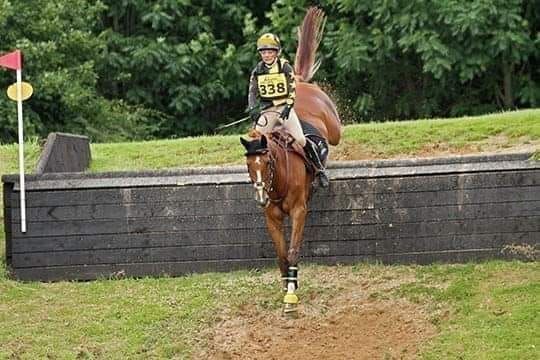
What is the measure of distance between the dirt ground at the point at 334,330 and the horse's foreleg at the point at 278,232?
16.8 inches

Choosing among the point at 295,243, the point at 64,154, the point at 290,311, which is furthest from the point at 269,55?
the point at 64,154

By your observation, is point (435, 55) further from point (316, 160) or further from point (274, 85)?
point (274, 85)

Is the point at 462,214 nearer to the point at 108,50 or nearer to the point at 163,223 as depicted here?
the point at 163,223

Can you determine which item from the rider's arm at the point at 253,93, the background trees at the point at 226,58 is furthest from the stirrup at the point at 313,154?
the background trees at the point at 226,58

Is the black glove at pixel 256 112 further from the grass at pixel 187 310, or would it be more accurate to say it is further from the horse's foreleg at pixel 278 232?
the grass at pixel 187 310

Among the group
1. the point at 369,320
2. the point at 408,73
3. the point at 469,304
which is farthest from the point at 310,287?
the point at 408,73

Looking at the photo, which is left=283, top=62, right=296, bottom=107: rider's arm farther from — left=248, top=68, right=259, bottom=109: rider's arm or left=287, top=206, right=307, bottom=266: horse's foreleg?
left=287, top=206, right=307, bottom=266: horse's foreleg

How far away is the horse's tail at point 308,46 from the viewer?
36.8 ft

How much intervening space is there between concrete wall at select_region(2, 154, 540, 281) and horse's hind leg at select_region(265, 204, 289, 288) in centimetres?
110

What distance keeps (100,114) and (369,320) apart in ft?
53.8

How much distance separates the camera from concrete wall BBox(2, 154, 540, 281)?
9992mm

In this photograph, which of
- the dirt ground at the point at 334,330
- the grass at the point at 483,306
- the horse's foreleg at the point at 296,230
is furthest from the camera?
the horse's foreleg at the point at 296,230

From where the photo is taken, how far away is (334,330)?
869 cm

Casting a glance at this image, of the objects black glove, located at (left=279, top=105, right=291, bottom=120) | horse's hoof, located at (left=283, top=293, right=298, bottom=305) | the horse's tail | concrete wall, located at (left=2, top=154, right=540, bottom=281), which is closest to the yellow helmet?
black glove, located at (left=279, top=105, right=291, bottom=120)
